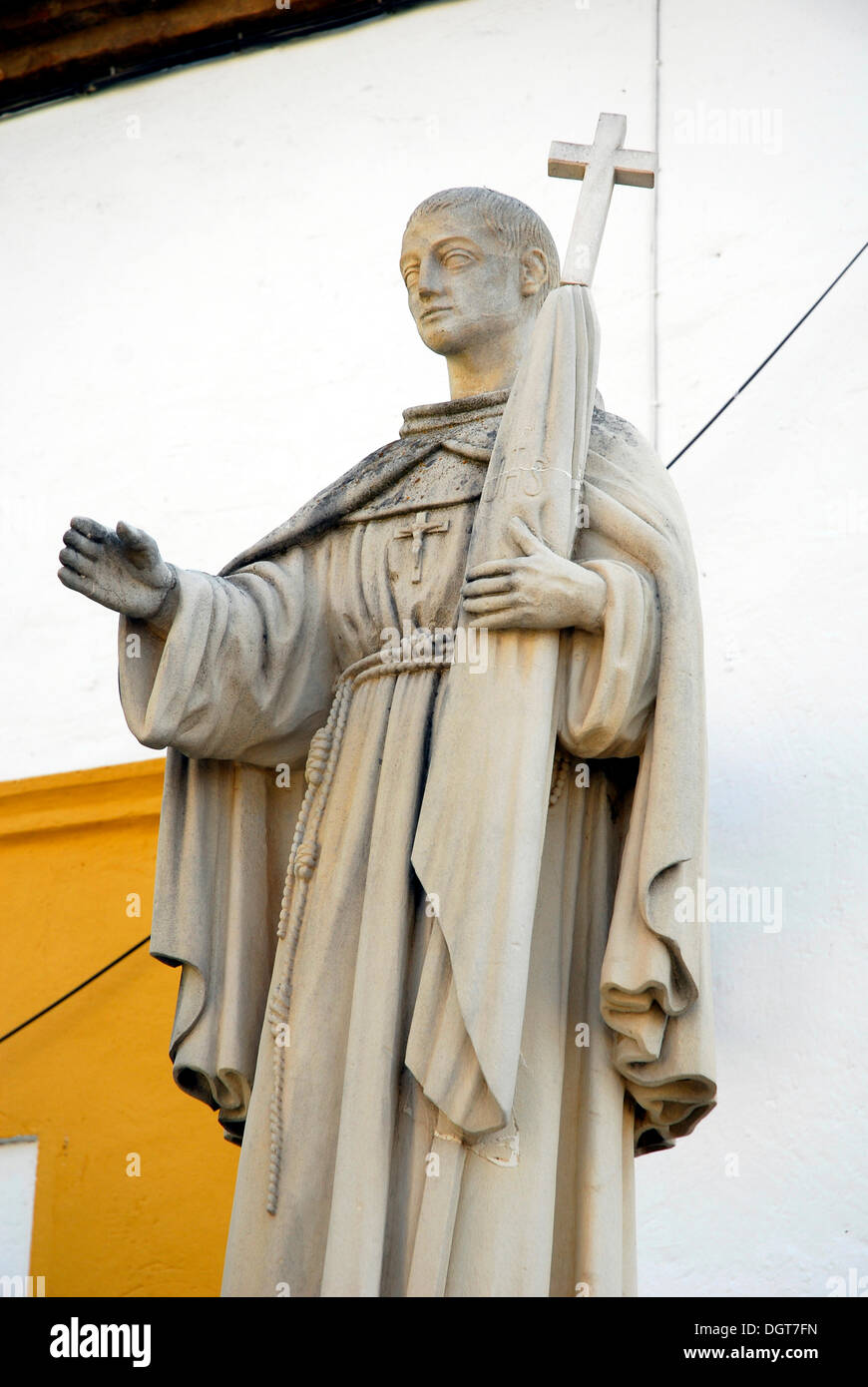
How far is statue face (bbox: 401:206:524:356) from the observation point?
16.2 feet

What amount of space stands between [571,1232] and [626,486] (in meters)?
1.32

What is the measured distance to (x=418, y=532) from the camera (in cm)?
483

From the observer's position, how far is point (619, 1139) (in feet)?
14.5

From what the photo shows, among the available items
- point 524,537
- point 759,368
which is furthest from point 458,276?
point 759,368

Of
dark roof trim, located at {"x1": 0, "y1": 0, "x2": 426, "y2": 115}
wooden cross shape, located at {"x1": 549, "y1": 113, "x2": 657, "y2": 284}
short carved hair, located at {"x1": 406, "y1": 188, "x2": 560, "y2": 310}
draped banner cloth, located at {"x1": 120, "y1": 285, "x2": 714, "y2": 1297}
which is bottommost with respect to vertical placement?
draped banner cloth, located at {"x1": 120, "y1": 285, "x2": 714, "y2": 1297}

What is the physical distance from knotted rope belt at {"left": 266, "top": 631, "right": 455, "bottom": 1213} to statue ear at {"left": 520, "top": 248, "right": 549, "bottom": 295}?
0.77m

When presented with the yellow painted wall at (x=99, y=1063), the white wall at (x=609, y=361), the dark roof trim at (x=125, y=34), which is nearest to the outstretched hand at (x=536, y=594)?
the white wall at (x=609, y=361)

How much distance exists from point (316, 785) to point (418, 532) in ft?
1.66

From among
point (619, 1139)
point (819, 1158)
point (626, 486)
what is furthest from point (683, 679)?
point (819, 1158)

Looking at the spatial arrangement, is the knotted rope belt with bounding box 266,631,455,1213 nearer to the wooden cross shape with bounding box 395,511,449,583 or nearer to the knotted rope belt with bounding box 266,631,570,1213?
the knotted rope belt with bounding box 266,631,570,1213

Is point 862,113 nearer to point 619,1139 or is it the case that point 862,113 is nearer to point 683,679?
point 683,679

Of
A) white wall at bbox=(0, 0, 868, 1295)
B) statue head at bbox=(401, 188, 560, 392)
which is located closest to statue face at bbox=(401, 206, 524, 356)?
statue head at bbox=(401, 188, 560, 392)

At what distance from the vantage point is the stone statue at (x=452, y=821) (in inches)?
169

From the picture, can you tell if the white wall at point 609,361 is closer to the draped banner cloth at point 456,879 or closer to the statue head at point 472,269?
the draped banner cloth at point 456,879
